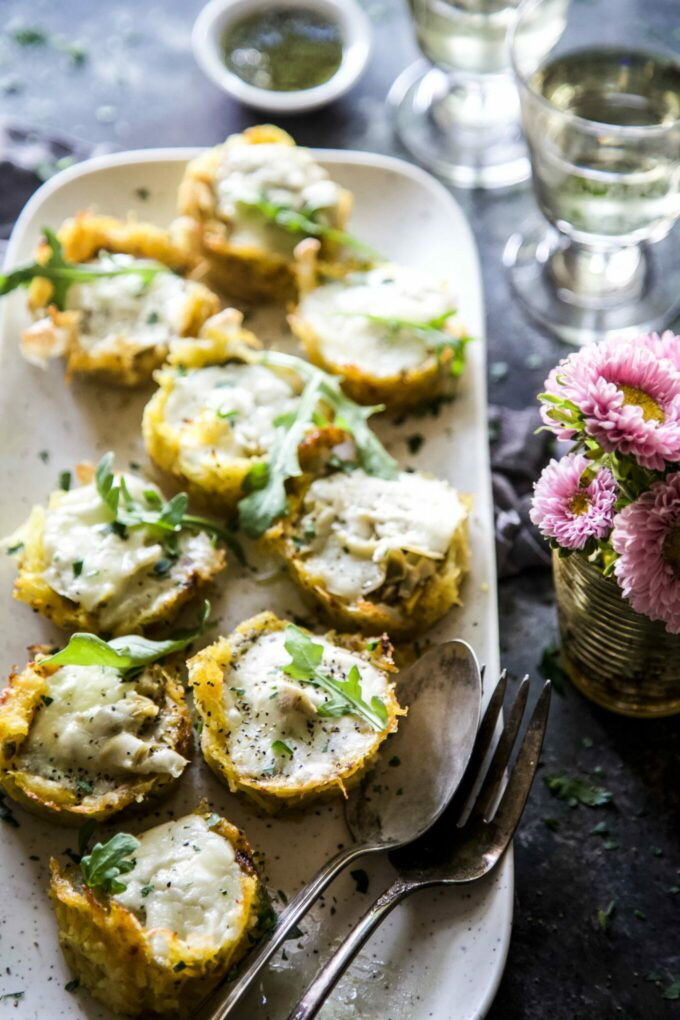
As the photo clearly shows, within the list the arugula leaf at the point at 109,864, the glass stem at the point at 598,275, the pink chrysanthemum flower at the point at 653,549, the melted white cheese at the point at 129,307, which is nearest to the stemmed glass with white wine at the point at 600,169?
the glass stem at the point at 598,275

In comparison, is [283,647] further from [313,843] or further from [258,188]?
[258,188]

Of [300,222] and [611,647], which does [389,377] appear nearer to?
[300,222]

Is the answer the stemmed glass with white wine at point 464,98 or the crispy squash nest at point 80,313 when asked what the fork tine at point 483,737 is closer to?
the crispy squash nest at point 80,313

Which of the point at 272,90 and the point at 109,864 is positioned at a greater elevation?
the point at 272,90

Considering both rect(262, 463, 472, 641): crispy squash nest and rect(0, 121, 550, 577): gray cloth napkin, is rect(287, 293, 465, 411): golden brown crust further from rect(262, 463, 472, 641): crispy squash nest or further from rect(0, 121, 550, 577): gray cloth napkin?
rect(262, 463, 472, 641): crispy squash nest

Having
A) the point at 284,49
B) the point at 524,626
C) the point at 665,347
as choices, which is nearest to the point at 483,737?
the point at 524,626

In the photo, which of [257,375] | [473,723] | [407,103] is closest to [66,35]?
[407,103]

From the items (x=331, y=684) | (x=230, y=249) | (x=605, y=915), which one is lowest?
(x=605, y=915)
